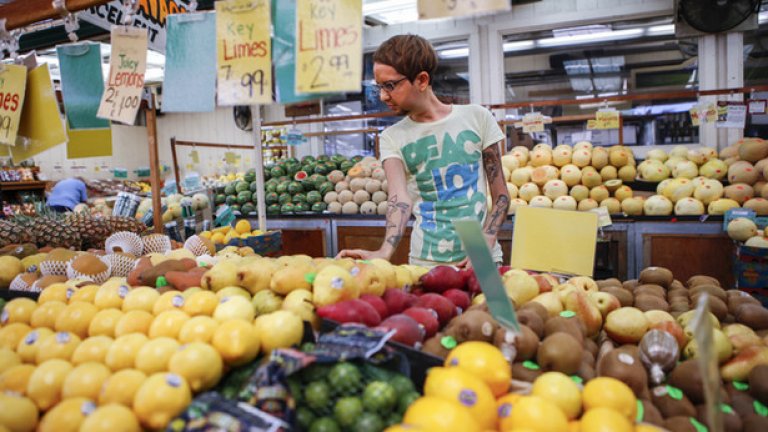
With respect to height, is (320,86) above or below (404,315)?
above

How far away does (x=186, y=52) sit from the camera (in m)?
2.03

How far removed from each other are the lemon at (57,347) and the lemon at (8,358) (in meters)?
0.04

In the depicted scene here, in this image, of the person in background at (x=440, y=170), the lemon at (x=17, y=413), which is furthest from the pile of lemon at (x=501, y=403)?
the person in background at (x=440, y=170)

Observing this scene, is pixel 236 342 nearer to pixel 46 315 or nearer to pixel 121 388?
pixel 121 388

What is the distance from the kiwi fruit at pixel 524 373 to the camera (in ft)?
3.91

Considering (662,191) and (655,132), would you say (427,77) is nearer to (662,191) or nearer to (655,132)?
(662,191)

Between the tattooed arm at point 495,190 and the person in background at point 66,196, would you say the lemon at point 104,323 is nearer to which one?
the tattooed arm at point 495,190

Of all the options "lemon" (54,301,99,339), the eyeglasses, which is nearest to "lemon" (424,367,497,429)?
"lemon" (54,301,99,339)

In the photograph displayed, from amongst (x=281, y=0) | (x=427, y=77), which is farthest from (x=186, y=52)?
(x=427, y=77)

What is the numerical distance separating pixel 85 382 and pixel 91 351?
16cm

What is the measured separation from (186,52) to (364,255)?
1.12m

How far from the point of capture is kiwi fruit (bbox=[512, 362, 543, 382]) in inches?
46.9

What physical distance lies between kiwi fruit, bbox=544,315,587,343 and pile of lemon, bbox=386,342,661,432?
0.70ft

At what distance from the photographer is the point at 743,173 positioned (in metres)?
4.14
